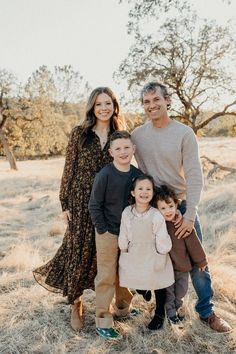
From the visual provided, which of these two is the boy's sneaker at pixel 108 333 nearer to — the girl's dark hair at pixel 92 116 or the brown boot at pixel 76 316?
the brown boot at pixel 76 316

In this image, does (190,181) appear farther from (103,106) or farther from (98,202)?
(103,106)

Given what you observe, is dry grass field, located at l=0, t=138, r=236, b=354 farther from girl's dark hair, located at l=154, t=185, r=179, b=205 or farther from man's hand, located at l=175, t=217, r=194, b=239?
girl's dark hair, located at l=154, t=185, r=179, b=205

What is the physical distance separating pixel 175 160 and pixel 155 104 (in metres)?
0.48

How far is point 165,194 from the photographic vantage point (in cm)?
350

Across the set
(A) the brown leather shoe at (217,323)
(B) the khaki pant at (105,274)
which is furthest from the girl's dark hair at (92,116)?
(A) the brown leather shoe at (217,323)

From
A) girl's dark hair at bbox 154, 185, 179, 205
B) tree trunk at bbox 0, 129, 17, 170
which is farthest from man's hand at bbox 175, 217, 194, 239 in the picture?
tree trunk at bbox 0, 129, 17, 170

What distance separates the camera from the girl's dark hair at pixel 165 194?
3477mm

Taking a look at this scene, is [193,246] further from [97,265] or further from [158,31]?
[158,31]

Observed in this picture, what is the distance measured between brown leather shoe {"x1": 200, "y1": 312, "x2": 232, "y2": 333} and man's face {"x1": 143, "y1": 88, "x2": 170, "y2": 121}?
1758 millimetres

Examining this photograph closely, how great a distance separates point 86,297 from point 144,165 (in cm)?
167

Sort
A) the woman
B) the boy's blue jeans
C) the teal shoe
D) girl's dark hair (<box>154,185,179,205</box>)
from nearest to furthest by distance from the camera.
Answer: girl's dark hair (<box>154,185,179,205</box>) → the boy's blue jeans → the woman → the teal shoe

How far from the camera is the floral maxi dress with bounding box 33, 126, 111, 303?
3834 mm

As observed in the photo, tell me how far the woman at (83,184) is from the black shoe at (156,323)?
24.9 inches

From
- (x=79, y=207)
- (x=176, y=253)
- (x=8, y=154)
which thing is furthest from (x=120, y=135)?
(x=8, y=154)
